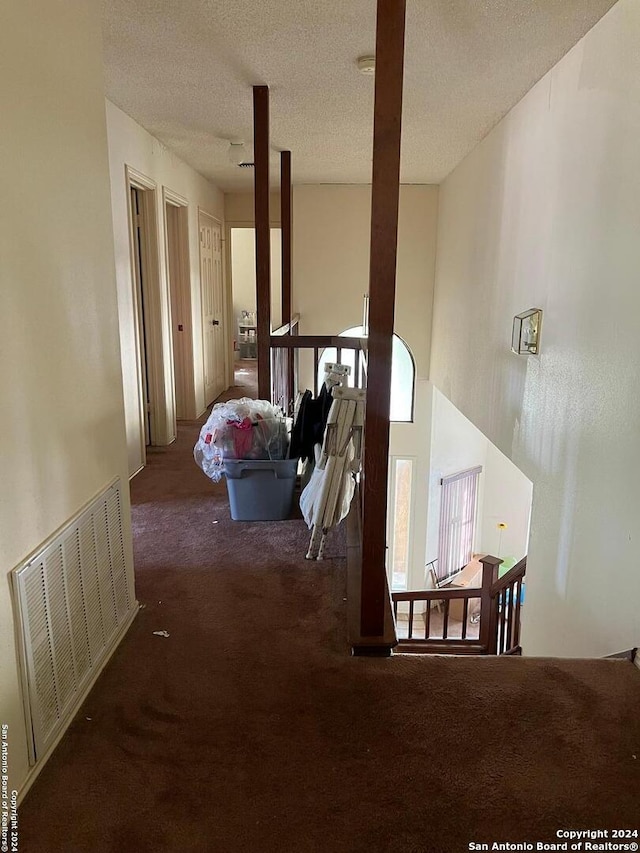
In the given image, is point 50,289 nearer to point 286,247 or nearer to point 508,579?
point 286,247

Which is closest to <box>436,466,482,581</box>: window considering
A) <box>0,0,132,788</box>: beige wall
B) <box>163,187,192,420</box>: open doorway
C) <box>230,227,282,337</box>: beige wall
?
<box>163,187,192,420</box>: open doorway

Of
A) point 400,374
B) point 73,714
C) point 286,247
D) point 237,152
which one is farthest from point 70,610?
point 400,374

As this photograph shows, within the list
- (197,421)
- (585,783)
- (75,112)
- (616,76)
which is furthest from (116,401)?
(197,421)

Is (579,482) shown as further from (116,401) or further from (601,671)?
(116,401)

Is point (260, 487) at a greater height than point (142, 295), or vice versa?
point (142, 295)

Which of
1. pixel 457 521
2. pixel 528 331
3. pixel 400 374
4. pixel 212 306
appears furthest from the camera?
pixel 457 521

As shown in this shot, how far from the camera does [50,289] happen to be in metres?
1.70

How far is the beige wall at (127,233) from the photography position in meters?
3.87

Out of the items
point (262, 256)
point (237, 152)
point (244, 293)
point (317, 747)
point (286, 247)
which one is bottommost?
point (317, 747)

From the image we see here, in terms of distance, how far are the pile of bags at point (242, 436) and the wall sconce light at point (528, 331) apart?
1538 millimetres

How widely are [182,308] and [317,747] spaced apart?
15.0ft

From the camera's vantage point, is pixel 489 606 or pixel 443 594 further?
pixel 443 594

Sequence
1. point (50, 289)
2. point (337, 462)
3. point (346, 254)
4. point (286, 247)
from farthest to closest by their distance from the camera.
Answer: point (346, 254) → point (286, 247) → point (337, 462) → point (50, 289)

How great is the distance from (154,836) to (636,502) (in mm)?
1913
